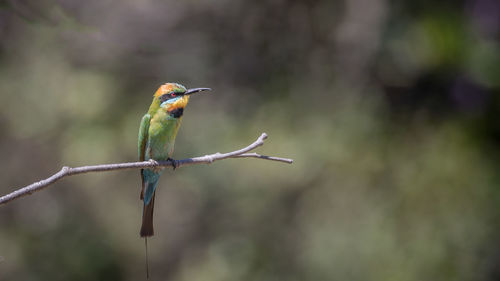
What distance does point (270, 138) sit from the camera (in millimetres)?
5863

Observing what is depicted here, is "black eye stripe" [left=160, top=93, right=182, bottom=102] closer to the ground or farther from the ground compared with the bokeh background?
farther from the ground

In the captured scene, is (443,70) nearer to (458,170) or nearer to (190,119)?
(458,170)

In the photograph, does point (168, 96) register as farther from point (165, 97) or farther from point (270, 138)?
point (270, 138)

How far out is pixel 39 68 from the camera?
6559 millimetres

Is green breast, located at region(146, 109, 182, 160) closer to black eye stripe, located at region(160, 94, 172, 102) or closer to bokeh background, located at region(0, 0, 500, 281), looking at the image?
black eye stripe, located at region(160, 94, 172, 102)

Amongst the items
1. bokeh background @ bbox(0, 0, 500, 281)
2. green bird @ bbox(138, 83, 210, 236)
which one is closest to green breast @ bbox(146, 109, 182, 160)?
green bird @ bbox(138, 83, 210, 236)

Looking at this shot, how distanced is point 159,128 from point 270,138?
3.21 metres

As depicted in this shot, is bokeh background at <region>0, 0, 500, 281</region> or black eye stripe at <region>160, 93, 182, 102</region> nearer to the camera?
black eye stripe at <region>160, 93, 182, 102</region>

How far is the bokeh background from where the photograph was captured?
215 inches

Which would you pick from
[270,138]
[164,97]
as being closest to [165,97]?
[164,97]

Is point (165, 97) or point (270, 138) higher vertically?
point (165, 97)

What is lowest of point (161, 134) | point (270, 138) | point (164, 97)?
point (270, 138)

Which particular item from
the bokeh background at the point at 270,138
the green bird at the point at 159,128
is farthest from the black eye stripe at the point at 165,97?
the bokeh background at the point at 270,138

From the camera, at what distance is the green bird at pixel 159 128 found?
2604 mm
